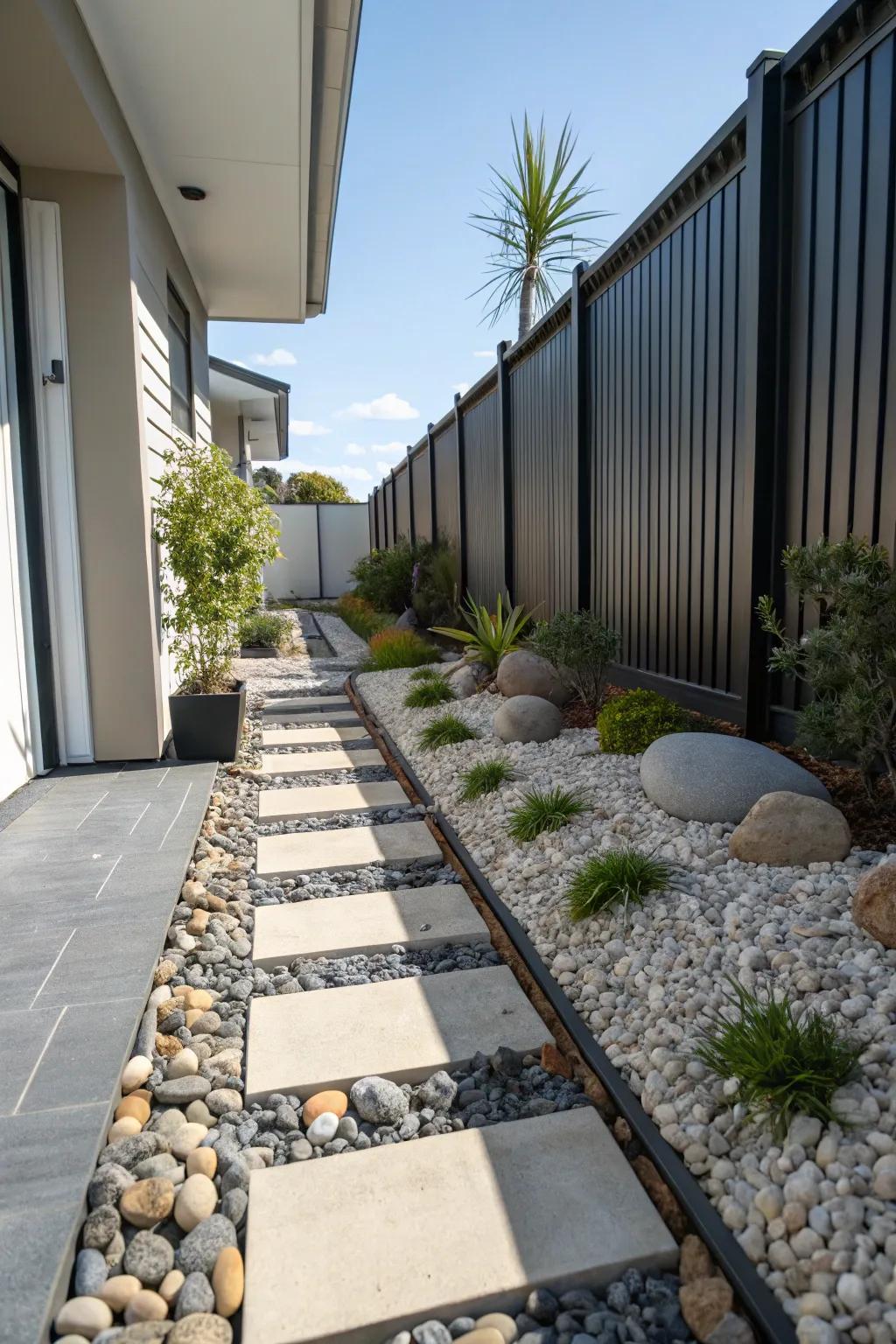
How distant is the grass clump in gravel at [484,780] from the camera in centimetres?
340

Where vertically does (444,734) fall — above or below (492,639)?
below

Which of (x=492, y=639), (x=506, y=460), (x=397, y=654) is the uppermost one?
(x=506, y=460)

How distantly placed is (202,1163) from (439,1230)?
46 cm

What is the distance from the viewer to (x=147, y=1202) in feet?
4.49

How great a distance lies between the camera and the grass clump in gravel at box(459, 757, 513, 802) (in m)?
3.40

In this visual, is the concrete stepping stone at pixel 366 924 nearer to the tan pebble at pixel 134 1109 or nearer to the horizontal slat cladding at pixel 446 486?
the tan pebble at pixel 134 1109

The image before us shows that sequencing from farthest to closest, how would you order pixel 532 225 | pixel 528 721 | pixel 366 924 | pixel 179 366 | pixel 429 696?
pixel 532 225 < pixel 179 366 < pixel 429 696 < pixel 528 721 < pixel 366 924

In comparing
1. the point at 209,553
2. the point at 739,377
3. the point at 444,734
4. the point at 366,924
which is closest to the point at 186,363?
the point at 209,553

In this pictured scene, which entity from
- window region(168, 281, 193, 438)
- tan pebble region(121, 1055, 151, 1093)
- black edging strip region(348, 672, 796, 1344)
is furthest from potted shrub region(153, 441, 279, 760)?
tan pebble region(121, 1055, 151, 1093)

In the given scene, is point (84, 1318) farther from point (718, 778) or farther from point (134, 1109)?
point (718, 778)

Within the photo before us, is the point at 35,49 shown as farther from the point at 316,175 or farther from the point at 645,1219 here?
the point at 645,1219

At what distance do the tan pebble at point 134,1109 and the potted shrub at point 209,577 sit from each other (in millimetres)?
2685

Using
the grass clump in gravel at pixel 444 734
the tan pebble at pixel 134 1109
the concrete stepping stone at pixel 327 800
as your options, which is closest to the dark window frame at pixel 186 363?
the grass clump in gravel at pixel 444 734

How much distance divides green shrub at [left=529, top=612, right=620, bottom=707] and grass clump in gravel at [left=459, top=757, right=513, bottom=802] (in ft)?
3.77
